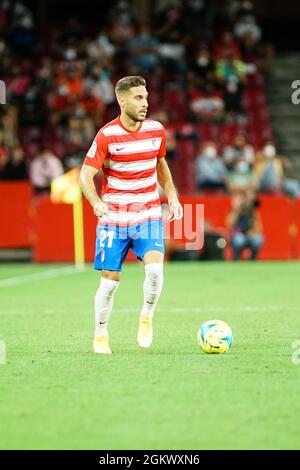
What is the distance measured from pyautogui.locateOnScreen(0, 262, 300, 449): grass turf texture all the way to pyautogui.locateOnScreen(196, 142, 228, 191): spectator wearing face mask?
9649 mm

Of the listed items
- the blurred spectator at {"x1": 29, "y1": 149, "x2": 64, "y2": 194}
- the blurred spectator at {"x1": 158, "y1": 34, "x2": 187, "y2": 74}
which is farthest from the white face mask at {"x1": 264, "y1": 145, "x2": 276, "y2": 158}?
the blurred spectator at {"x1": 158, "y1": 34, "x2": 187, "y2": 74}

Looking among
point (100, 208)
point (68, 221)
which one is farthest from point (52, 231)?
point (100, 208)

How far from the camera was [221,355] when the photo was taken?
8.95 m

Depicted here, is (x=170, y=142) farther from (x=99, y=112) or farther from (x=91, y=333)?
(x=91, y=333)

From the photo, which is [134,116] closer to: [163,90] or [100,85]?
[100,85]

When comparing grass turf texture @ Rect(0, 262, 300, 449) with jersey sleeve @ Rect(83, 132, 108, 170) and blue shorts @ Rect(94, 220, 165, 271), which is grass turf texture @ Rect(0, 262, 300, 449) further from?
jersey sleeve @ Rect(83, 132, 108, 170)

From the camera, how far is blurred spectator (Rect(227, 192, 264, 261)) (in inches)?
860

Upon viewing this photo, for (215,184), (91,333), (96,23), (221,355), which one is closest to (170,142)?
(215,184)

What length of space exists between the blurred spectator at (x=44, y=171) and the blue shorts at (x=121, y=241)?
1479cm

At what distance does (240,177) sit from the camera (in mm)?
23547

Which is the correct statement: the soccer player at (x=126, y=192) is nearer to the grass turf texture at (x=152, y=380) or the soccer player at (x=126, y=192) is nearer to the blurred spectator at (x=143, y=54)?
the grass turf texture at (x=152, y=380)

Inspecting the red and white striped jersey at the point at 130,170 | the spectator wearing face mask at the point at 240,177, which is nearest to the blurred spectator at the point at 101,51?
the spectator wearing face mask at the point at 240,177

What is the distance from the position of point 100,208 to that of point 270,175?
15.0m

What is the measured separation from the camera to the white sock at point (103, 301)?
29.7 feet
